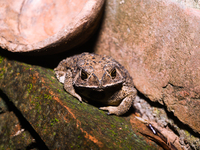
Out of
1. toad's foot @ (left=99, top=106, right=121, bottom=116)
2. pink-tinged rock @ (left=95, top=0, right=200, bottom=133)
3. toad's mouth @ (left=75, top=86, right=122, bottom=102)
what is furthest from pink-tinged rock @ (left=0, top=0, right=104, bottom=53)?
toad's foot @ (left=99, top=106, right=121, bottom=116)

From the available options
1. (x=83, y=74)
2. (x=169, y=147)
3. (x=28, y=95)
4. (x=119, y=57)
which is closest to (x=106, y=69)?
(x=83, y=74)

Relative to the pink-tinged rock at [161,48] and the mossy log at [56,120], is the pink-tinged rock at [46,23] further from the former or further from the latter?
the pink-tinged rock at [161,48]

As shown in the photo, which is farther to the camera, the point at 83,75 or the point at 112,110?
the point at 112,110

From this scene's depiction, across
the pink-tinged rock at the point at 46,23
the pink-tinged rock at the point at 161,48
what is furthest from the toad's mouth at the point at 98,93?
the pink-tinged rock at the point at 46,23

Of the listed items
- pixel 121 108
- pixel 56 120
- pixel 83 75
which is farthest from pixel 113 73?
pixel 56 120

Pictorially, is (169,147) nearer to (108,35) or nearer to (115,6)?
(108,35)

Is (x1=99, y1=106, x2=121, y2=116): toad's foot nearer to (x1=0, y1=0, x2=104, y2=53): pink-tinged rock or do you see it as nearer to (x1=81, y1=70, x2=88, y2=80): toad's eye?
(x1=81, y1=70, x2=88, y2=80): toad's eye

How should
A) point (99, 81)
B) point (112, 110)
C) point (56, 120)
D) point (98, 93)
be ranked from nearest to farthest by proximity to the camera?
point (56, 120) → point (99, 81) → point (98, 93) → point (112, 110)

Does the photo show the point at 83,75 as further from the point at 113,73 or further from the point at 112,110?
the point at 112,110
